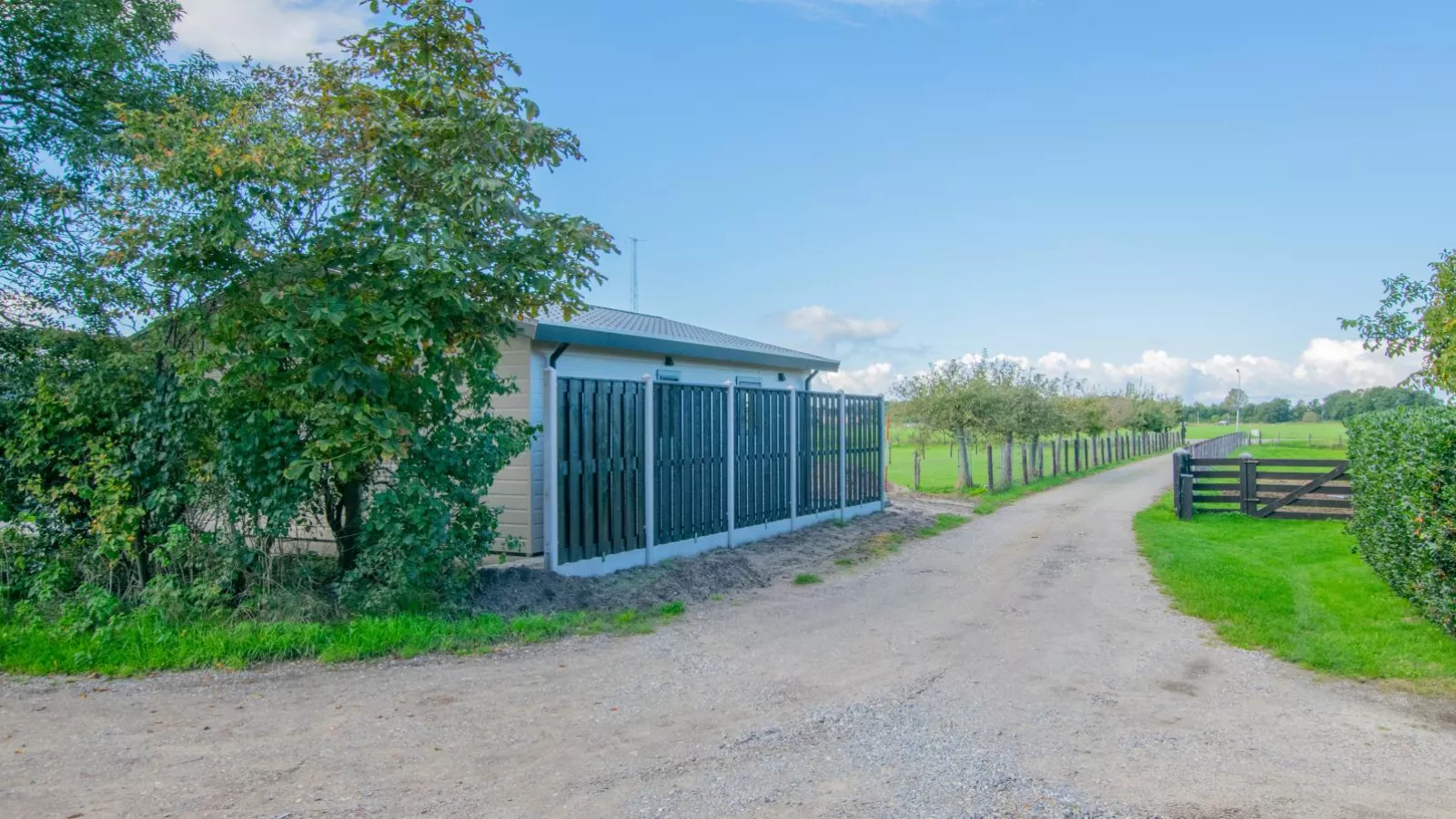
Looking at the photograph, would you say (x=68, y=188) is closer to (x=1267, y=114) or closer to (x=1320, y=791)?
(x=1320, y=791)

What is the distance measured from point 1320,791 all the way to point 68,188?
35.2 feet

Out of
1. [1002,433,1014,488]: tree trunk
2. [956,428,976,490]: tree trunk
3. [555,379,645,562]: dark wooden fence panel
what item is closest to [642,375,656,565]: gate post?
[555,379,645,562]: dark wooden fence panel

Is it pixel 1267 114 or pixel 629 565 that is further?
pixel 1267 114

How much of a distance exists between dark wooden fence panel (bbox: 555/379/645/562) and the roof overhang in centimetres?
76

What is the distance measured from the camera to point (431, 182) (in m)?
7.00

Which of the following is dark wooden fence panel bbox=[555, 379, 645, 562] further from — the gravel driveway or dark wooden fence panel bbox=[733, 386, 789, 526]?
dark wooden fence panel bbox=[733, 386, 789, 526]

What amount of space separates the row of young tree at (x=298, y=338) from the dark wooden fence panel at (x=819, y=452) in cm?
652

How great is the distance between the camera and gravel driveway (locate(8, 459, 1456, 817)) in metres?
3.64

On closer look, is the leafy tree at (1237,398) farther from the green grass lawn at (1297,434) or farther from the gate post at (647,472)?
the gate post at (647,472)

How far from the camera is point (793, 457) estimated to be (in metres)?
13.0

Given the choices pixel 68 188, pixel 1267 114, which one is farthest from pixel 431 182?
pixel 1267 114

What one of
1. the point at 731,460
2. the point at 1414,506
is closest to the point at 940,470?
the point at 731,460

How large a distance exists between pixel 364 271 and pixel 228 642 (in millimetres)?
2971

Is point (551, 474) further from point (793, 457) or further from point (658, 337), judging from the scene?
point (793, 457)
